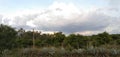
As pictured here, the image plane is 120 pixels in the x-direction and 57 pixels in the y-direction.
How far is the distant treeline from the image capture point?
76.9 ft

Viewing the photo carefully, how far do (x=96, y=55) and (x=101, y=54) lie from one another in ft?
1.17

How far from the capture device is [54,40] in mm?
36000

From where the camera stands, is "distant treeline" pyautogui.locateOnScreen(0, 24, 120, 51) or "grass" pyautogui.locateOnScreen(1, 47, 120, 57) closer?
"grass" pyautogui.locateOnScreen(1, 47, 120, 57)

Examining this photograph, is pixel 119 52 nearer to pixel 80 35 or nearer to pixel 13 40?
pixel 13 40

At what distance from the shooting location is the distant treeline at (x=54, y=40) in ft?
76.9

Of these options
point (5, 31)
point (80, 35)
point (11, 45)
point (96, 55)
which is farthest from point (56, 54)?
point (80, 35)

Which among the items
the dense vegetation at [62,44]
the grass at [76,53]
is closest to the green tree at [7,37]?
the dense vegetation at [62,44]

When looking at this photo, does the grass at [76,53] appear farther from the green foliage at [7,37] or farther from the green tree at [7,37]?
the green foliage at [7,37]

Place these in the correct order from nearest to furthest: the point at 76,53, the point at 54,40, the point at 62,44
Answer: the point at 76,53 → the point at 62,44 → the point at 54,40

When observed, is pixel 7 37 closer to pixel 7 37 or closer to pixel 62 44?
pixel 7 37

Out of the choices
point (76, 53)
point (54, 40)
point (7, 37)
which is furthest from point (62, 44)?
point (76, 53)

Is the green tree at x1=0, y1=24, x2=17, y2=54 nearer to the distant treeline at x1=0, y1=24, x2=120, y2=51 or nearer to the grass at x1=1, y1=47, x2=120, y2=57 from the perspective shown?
the distant treeline at x1=0, y1=24, x2=120, y2=51

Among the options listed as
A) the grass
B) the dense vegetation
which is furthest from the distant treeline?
the grass

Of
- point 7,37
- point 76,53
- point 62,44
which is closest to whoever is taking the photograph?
point 76,53
